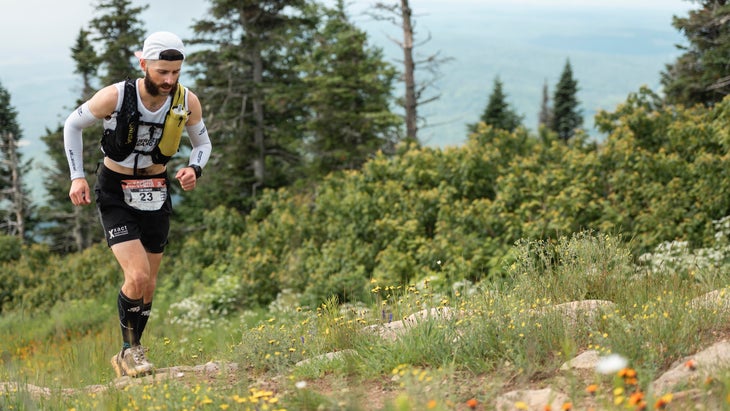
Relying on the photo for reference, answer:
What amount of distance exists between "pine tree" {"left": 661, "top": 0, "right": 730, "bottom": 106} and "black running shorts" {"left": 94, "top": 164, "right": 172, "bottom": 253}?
17244mm

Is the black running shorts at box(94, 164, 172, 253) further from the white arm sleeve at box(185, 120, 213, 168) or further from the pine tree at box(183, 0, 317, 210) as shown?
the pine tree at box(183, 0, 317, 210)

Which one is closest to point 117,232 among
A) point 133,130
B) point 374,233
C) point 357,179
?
point 133,130

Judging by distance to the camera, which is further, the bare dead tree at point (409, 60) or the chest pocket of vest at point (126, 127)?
the bare dead tree at point (409, 60)

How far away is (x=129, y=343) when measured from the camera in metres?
4.98

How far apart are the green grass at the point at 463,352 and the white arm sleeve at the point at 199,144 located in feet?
5.03

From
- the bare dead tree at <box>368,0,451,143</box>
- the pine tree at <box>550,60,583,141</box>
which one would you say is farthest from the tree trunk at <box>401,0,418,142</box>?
the pine tree at <box>550,60,583,141</box>

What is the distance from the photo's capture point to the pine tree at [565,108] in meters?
56.5

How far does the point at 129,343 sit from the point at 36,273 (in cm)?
1860

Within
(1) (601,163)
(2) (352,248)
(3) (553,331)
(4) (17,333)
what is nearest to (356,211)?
(2) (352,248)

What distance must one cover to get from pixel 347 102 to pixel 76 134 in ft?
56.1

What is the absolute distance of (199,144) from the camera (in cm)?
539

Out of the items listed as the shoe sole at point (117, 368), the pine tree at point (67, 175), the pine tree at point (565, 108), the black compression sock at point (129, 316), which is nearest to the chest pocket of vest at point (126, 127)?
the black compression sock at point (129, 316)

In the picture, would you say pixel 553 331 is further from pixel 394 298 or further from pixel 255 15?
pixel 255 15

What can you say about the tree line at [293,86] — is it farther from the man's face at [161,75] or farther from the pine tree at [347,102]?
the man's face at [161,75]
